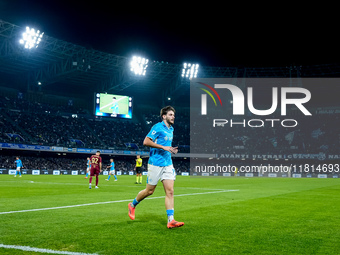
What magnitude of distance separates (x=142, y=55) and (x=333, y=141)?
42.2 metres

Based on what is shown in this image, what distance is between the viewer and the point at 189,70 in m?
66.1

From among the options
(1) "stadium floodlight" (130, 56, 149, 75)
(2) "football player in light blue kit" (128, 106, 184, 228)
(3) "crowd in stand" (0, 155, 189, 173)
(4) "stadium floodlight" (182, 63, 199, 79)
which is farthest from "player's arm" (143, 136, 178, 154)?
(4) "stadium floodlight" (182, 63, 199, 79)

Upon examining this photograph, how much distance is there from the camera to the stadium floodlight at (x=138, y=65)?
60.1 metres

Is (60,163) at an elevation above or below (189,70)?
below

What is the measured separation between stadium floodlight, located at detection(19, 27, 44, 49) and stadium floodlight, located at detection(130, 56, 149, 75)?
54.9 ft

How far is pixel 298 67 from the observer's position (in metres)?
65.9

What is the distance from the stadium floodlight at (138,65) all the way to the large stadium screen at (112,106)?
6673 millimetres

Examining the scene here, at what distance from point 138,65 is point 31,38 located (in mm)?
19195

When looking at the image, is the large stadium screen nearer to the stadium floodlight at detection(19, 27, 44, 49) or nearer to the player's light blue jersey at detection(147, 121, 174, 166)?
the stadium floodlight at detection(19, 27, 44, 49)

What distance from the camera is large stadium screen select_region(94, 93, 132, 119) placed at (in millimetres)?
62188
